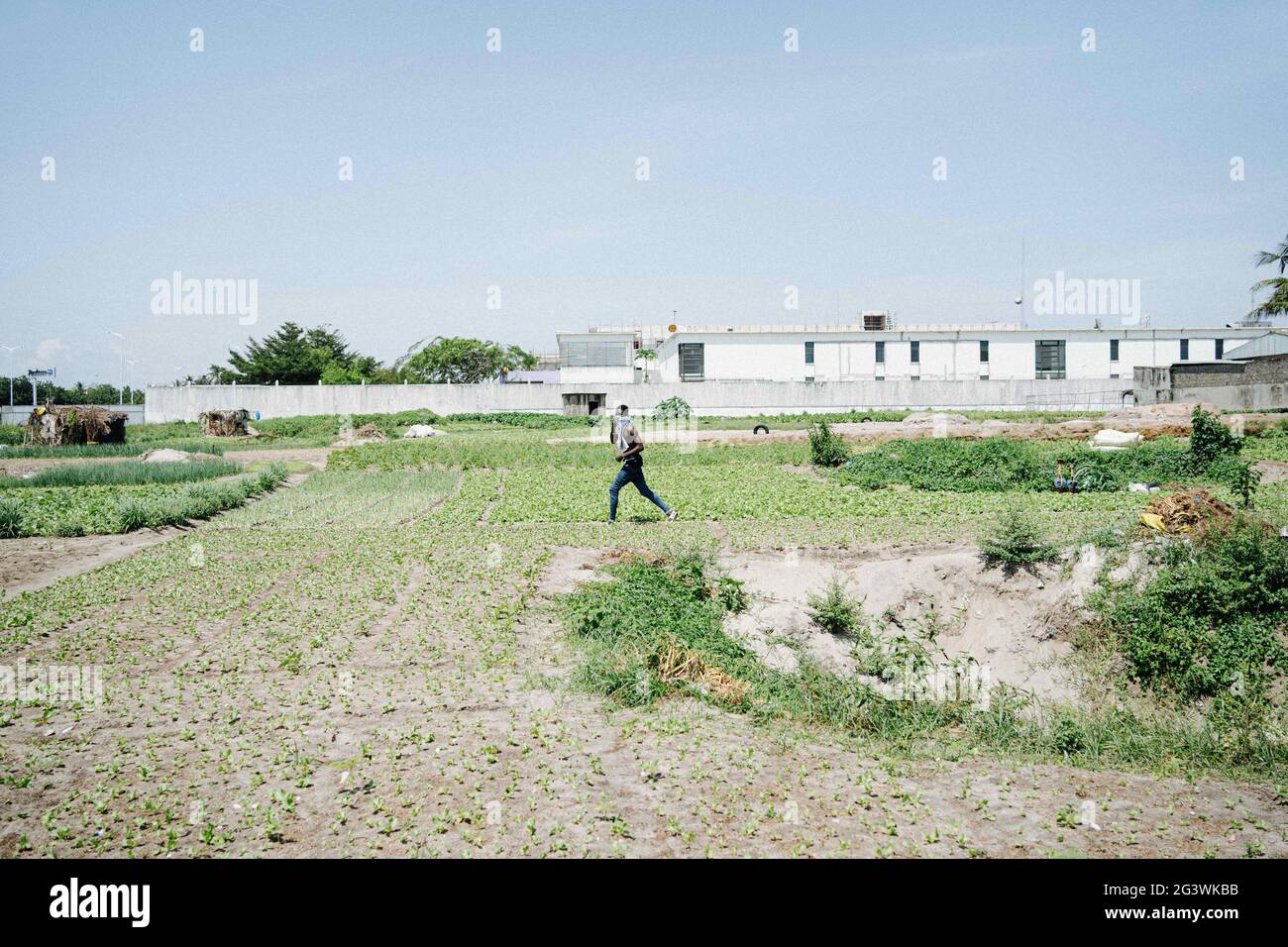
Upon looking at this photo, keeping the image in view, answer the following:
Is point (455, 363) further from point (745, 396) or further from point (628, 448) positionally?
point (628, 448)

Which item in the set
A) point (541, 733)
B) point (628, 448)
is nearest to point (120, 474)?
point (628, 448)

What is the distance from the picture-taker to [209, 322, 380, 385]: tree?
3132 inches

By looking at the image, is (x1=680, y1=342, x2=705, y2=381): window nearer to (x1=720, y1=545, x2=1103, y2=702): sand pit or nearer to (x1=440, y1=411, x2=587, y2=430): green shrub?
(x1=440, y1=411, x2=587, y2=430): green shrub

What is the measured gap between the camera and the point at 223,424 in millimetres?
46438

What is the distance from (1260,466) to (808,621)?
709 inches

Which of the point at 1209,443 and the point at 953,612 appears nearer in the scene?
the point at 953,612

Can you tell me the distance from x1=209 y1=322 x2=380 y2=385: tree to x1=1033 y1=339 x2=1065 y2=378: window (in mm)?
57926

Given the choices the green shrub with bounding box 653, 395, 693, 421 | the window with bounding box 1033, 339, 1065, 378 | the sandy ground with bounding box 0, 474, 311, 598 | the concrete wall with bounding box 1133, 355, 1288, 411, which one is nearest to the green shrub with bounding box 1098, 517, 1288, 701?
the sandy ground with bounding box 0, 474, 311, 598

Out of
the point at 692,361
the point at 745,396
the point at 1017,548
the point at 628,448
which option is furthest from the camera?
the point at 692,361

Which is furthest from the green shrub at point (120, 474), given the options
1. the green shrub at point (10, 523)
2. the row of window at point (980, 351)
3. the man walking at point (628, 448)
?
the row of window at point (980, 351)

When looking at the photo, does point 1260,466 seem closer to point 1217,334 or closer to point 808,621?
point 808,621

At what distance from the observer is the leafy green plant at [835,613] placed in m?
9.89

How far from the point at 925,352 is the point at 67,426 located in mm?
54402

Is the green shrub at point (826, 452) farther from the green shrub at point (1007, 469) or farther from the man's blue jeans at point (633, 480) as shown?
the man's blue jeans at point (633, 480)
